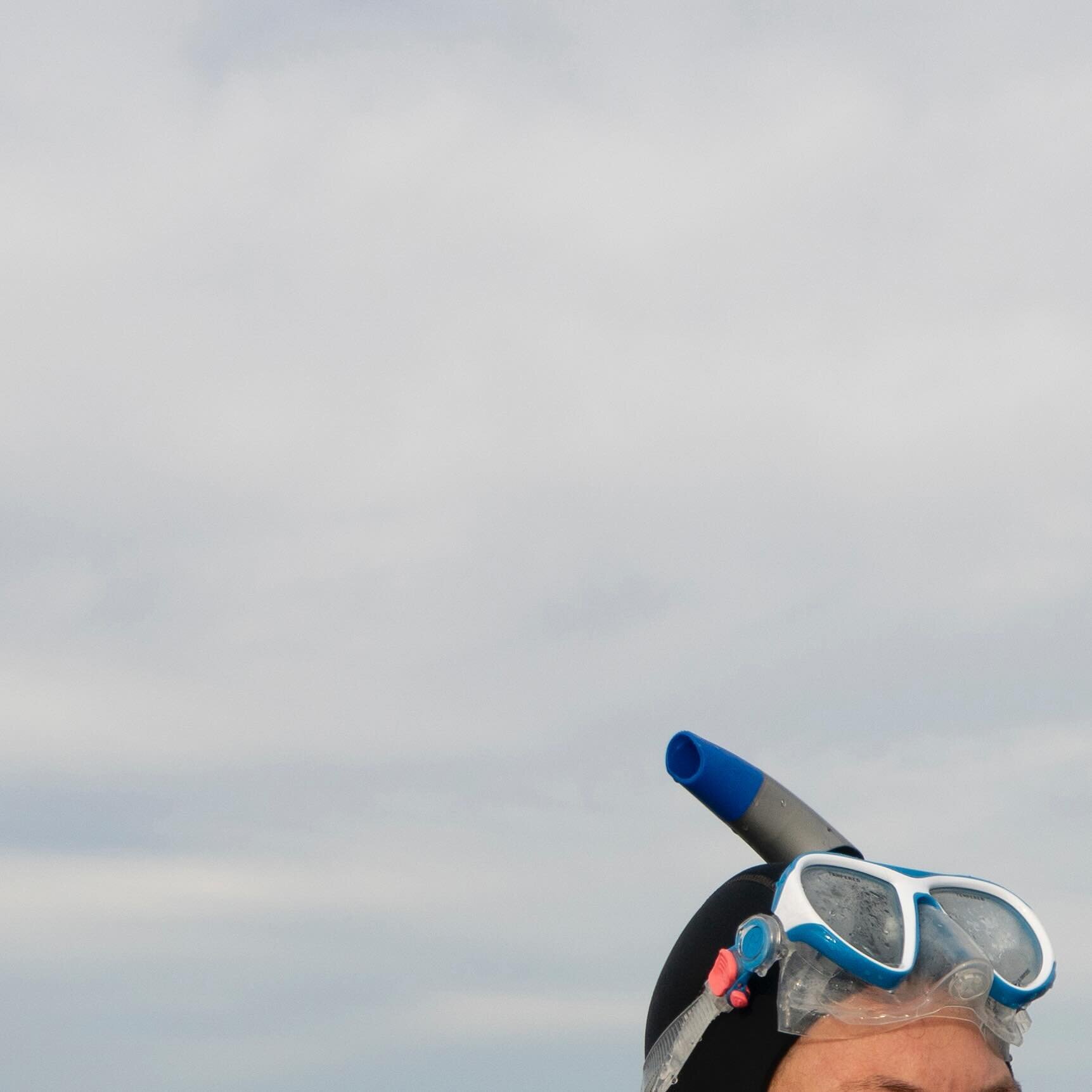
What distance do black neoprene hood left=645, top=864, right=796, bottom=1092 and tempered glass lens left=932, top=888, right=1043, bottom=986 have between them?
0.50m

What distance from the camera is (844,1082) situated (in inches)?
152

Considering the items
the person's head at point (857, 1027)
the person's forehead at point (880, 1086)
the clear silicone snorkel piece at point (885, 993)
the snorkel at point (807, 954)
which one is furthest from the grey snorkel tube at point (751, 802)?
the person's forehead at point (880, 1086)

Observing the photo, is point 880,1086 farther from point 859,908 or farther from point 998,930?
point 998,930

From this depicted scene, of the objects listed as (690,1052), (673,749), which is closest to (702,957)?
(690,1052)

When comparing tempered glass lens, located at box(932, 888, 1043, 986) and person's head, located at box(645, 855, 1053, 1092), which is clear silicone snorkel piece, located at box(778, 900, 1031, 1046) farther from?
tempered glass lens, located at box(932, 888, 1043, 986)

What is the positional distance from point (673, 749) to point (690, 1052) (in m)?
0.85

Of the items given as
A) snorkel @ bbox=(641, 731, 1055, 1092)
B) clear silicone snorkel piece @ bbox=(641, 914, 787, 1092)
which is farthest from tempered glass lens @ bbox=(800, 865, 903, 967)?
clear silicone snorkel piece @ bbox=(641, 914, 787, 1092)

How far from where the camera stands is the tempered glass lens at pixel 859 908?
399 cm

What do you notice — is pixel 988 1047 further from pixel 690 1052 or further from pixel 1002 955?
pixel 690 1052

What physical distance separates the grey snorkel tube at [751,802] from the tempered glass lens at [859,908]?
35 cm

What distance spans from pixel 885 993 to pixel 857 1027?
112mm

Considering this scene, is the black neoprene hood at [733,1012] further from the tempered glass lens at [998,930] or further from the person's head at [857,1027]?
the tempered glass lens at [998,930]

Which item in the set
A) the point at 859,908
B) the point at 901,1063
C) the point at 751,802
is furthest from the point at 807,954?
the point at 751,802

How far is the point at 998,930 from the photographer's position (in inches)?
172
